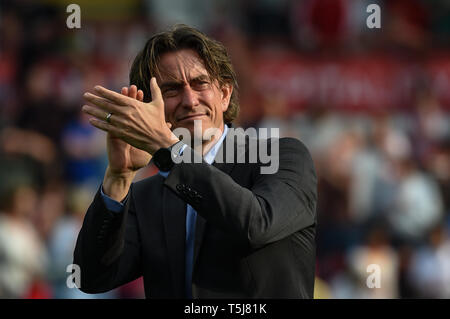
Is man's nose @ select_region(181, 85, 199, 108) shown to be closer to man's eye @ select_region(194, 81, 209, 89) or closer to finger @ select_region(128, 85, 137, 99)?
man's eye @ select_region(194, 81, 209, 89)

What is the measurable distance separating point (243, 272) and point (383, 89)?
5.98 m

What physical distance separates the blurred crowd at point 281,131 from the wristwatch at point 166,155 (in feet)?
12.3

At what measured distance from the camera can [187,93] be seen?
2.81 metres

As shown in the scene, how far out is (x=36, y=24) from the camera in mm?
8422

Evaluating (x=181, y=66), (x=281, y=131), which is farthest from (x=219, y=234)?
(x=281, y=131)

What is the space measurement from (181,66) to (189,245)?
1.88 ft

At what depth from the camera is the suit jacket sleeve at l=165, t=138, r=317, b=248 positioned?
244 cm

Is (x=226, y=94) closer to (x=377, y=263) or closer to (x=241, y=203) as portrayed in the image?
(x=241, y=203)

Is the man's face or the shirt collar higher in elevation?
the man's face

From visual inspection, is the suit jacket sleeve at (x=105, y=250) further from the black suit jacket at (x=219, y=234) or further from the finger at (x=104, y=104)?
the finger at (x=104, y=104)

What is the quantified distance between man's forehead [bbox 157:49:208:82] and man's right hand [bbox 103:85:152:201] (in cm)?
30

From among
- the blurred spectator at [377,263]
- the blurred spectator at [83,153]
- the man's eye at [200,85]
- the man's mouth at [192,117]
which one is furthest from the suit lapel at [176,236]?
the blurred spectator at [83,153]

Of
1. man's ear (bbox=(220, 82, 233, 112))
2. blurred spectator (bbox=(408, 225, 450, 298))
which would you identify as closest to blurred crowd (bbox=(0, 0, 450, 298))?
blurred spectator (bbox=(408, 225, 450, 298))
